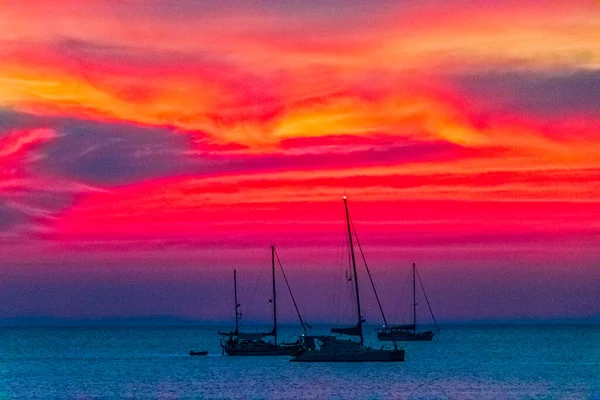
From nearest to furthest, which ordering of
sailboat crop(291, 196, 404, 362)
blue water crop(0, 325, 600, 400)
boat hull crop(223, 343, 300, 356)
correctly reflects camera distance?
blue water crop(0, 325, 600, 400) < sailboat crop(291, 196, 404, 362) < boat hull crop(223, 343, 300, 356)

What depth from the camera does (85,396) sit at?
91188 mm

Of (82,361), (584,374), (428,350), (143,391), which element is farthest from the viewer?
(428,350)

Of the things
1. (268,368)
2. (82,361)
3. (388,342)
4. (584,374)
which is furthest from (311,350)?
(388,342)

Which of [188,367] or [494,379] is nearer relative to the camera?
[494,379]

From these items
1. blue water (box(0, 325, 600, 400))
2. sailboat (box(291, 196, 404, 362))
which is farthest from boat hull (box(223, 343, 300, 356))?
sailboat (box(291, 196, 404, 362))

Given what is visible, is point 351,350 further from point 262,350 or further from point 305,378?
point 262,350

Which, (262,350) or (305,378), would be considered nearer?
(305,378)

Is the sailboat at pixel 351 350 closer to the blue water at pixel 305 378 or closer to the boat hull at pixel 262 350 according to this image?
the blue water at pixel 305 378

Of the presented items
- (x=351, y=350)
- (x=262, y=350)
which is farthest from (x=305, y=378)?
(x=262, y=350)

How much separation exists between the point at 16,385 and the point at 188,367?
26.7m

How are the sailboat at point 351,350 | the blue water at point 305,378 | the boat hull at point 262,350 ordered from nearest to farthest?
the blue water at point 305,378 → the sailboat at point 351,350 → the boat hull at point 262,350

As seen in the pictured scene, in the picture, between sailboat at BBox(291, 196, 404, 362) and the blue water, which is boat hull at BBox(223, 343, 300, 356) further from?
sailboat at BBox(291, 196, 404, 362)

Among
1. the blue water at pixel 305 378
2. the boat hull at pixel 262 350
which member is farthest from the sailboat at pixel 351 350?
the boat hull at pixel 262 350

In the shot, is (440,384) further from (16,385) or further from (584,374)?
(16,385)
